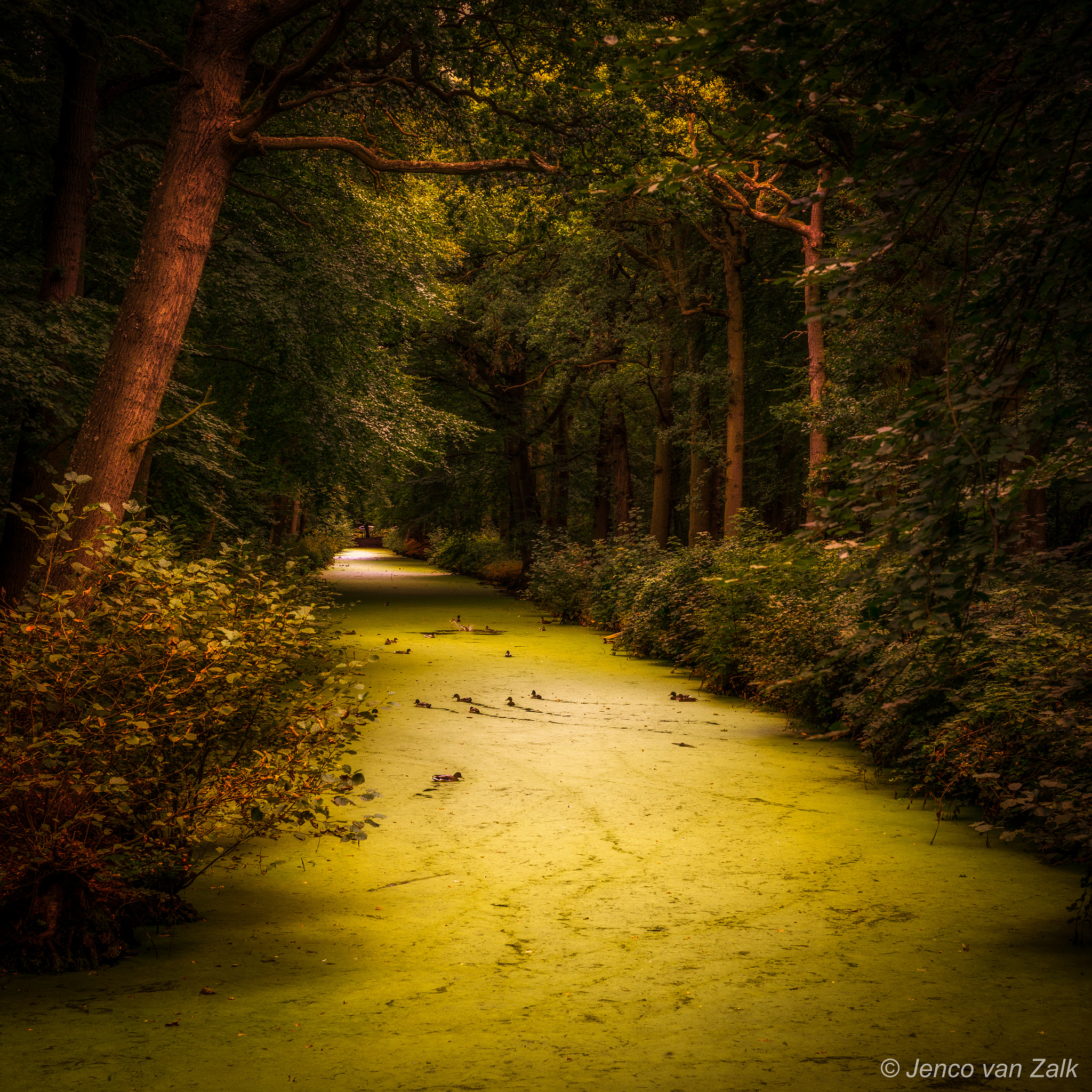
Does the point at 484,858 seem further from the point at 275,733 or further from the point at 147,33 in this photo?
the point at 147,33

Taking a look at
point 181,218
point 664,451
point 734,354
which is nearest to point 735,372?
point 734,354

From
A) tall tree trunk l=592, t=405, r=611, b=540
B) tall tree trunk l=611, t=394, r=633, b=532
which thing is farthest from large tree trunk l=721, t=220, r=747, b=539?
tall tree trunk l=592, t=405, r=611, b=540

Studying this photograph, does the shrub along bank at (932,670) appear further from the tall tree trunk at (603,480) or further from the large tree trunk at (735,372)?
the tall tree trunk at (603,480)

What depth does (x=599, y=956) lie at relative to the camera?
361 centimetres

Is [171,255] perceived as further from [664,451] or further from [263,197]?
[664,451]

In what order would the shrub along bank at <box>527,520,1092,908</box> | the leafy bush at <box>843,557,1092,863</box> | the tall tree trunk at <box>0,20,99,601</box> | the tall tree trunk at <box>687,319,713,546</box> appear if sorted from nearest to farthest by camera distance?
the shrub along bank at <box>527,520,1092,908</box>
the leafy bush at <box>843,557,1092,863</box>
the tall tree trunk at <box>0,20,99,601</box>
the tall tree trunk at <box>687,319,713,546</box>

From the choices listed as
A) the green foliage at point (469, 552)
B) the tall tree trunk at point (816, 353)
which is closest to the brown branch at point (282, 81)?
the tall tree trunk at point (816, 353)

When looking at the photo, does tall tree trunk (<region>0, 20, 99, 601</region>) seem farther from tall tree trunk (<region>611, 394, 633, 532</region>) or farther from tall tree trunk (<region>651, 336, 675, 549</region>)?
tall tree trunk (<region>611, 394, 633, 532</region>)

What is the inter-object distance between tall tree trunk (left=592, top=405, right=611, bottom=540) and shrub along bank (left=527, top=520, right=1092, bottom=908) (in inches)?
365

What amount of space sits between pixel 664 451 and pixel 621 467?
2.62m

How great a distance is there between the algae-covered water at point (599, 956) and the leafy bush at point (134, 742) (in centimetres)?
25

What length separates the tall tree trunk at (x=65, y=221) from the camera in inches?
301

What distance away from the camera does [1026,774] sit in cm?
485

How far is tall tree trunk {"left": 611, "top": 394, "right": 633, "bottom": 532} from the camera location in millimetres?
Answer: 20469
